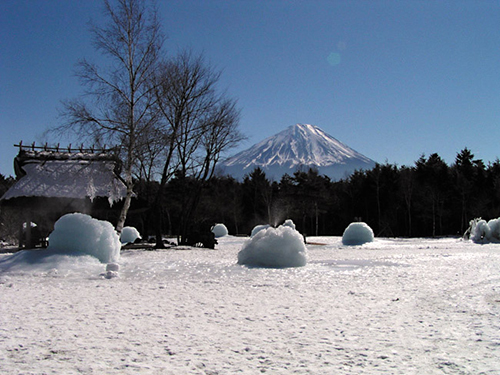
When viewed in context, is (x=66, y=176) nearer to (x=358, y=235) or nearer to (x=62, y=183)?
(x=62, y=183)

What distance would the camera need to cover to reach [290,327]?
4.51 meters

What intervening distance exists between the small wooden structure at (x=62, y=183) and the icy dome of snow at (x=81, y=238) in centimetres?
612

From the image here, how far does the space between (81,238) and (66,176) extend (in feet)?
28.6

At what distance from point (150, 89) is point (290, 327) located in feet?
43.0

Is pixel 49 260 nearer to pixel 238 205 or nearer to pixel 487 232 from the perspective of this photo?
pixel 487 232

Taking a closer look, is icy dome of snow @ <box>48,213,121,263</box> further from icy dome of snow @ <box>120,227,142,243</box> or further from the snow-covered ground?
icy dome of snow @ <box>120,227,142,243</box>

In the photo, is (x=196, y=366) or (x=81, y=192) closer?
(x=196, y=366)

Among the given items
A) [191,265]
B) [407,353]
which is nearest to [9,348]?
[407,353]

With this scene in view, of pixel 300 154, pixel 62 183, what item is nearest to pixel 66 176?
pixel 62 183

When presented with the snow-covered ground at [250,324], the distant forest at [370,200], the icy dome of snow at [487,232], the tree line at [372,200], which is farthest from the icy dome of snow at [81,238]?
the tree line at [372,200]

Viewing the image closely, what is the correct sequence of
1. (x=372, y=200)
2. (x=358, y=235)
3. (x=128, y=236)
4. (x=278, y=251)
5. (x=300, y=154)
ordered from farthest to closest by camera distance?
(x=300, y=154) → (x=372, y=200) → (x=128, y=236) → (x=358, y=235) → (x=278, y=251)

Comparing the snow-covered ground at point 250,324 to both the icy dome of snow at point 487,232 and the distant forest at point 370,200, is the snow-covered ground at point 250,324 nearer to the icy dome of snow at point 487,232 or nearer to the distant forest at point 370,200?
the icy dome of snow at point 487,232

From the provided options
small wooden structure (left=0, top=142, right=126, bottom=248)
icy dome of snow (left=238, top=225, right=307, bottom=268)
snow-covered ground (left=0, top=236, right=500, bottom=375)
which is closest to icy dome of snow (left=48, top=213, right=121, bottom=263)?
snow-covered ground (left=0, top=236, right=500, bottom=375)

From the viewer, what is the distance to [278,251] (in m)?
10.0
